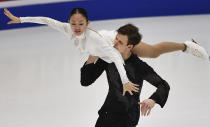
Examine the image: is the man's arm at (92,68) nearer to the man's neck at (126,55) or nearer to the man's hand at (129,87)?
the man's neck at (126,55)

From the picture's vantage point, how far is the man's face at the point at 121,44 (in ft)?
6.44

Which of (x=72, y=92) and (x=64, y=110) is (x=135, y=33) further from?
(x=72, y=92)

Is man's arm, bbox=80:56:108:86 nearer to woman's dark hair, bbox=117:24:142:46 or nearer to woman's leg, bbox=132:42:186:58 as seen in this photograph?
woman's leg, bbox=132:42:186:58

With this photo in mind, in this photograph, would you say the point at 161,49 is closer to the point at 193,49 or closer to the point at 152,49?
the point at 152,49

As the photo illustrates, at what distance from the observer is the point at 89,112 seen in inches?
126

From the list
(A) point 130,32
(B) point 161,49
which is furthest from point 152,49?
(A) point 130,32

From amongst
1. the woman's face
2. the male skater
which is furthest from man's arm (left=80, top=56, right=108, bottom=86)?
the woman's face

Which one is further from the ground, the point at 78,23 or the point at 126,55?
the point at 78,23

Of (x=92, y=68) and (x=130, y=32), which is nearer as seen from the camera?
(x=130, y=32)

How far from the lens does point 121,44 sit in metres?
1.99

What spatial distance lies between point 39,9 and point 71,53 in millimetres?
1263

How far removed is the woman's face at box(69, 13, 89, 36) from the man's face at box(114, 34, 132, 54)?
0.59 feet

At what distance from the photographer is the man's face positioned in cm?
196

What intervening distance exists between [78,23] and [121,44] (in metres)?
0.23
